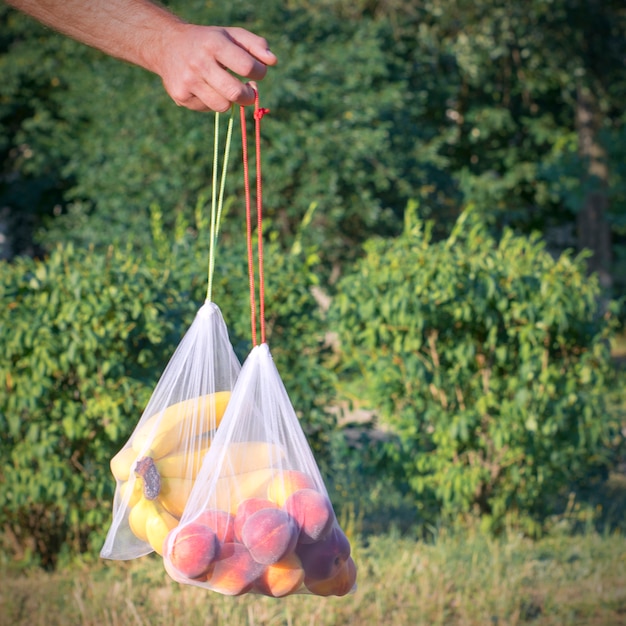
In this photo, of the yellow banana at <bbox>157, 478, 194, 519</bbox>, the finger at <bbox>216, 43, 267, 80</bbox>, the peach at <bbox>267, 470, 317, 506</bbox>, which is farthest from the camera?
the yellow banana at <bbox>157, 478, 194, 519</bbox>

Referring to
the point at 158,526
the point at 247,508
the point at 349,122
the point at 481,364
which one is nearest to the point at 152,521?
the point at 158,526

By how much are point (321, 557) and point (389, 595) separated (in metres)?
2.05

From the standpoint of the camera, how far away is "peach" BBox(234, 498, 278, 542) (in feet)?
5.54

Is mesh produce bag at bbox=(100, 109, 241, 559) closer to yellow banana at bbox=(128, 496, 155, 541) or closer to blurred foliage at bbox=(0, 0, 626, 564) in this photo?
yellow banana at bbox=(128, 496, 155, 541)

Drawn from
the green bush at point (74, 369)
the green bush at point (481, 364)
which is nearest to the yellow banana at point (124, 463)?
the green bush at point (74, 369)

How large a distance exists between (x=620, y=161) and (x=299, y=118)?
5726 mm

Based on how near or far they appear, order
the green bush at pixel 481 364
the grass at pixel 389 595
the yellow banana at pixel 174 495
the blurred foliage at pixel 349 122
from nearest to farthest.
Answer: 1. the yellow banana at pixel 174 495
2. the grass at pixel 389 595
3. the green bush at pixel 481 364
4. the blurred foliage at pixel 349 122

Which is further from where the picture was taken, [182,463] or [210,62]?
[182,463]

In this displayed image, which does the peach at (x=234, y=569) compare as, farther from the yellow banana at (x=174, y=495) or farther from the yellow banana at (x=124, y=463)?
the yellow banana at (x=124, y=463)

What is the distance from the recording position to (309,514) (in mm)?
1688

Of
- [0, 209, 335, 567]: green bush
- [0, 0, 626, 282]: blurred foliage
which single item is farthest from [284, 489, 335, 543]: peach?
[0, 0, 626, 282]: blurred foliage

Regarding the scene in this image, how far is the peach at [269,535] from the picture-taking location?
1.62 meters

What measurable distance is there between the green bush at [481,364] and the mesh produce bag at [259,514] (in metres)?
2.21

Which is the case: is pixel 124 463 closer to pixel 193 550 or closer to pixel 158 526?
pixel 158 526
